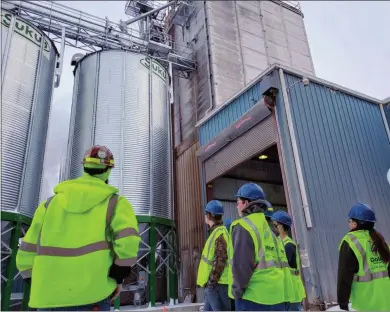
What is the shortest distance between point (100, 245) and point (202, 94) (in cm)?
1609

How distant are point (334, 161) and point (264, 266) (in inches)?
310

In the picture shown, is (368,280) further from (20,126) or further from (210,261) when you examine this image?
(20,126)

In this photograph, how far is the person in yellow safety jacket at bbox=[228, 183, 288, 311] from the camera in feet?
11.0

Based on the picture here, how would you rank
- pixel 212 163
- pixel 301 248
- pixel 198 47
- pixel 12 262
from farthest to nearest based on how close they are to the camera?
pixel 198 47 → pixel 212 163 → pixel 12 262 → pixel 301 248

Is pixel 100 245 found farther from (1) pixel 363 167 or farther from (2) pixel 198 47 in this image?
(2) pixel 198 47

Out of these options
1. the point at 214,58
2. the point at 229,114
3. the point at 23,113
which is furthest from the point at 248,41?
the point at 23,113

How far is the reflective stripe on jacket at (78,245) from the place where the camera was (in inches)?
104

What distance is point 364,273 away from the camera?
4.12 metres

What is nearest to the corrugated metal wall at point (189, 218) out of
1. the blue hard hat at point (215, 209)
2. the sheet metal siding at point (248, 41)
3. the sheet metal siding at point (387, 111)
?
the sheet metal siding at point (248, 41)

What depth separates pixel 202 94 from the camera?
18.2 metres

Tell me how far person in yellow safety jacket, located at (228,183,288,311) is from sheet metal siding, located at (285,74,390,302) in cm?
570

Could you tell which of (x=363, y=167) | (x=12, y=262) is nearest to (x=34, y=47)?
(x=12, y=262)

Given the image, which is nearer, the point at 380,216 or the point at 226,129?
the point at 380,216

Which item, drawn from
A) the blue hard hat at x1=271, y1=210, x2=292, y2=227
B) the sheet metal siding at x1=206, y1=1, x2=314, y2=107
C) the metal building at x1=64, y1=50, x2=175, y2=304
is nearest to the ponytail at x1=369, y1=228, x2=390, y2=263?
the blue hard hat at x1=271, y1=210, x2=292, y2=227
